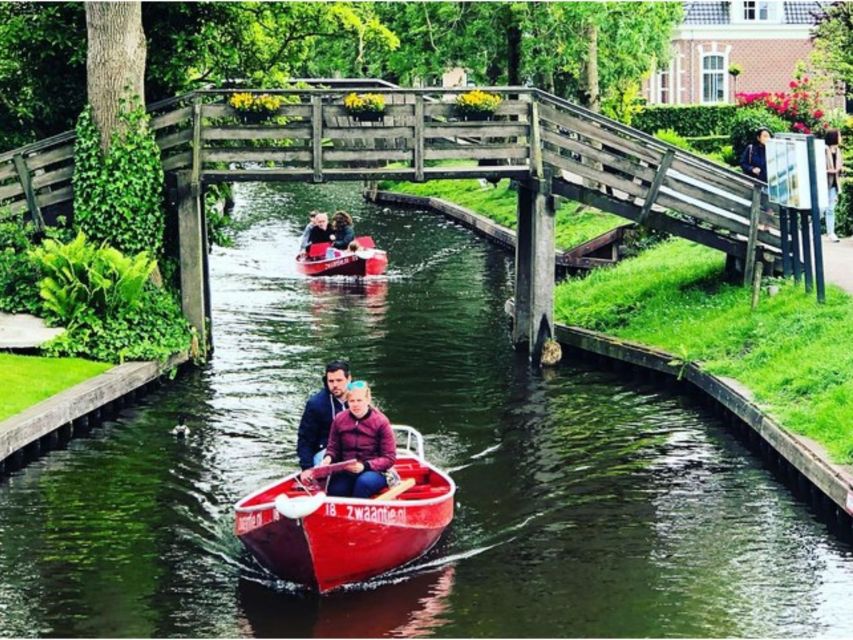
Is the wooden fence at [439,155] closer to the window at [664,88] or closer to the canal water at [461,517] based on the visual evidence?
the canal water at [461,517]

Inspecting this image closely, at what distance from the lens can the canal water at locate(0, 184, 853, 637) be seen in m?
15.3

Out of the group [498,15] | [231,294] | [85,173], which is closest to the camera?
[85,173]

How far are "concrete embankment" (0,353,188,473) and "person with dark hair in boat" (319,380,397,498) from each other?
17.0 ft

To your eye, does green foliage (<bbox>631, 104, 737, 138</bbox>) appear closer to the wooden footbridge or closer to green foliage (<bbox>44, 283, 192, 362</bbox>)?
the wooden footbridge

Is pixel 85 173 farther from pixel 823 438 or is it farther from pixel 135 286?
pixel 823 438

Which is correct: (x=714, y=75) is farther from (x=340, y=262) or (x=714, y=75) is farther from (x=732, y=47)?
(x=340, y=262)

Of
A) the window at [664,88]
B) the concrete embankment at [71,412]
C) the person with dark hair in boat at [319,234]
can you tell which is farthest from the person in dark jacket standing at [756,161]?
the window at [664,88]

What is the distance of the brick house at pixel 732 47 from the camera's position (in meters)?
67.8

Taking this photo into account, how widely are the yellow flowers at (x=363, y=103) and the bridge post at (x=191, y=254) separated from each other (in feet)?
9.04

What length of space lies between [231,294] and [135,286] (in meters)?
10.1

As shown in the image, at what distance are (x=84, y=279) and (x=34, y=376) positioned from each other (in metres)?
2.40

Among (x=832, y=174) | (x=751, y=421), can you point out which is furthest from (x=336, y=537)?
(x=832, y=174)

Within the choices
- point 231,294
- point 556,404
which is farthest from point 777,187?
point 231,294

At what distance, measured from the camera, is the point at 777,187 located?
25.3 metres
